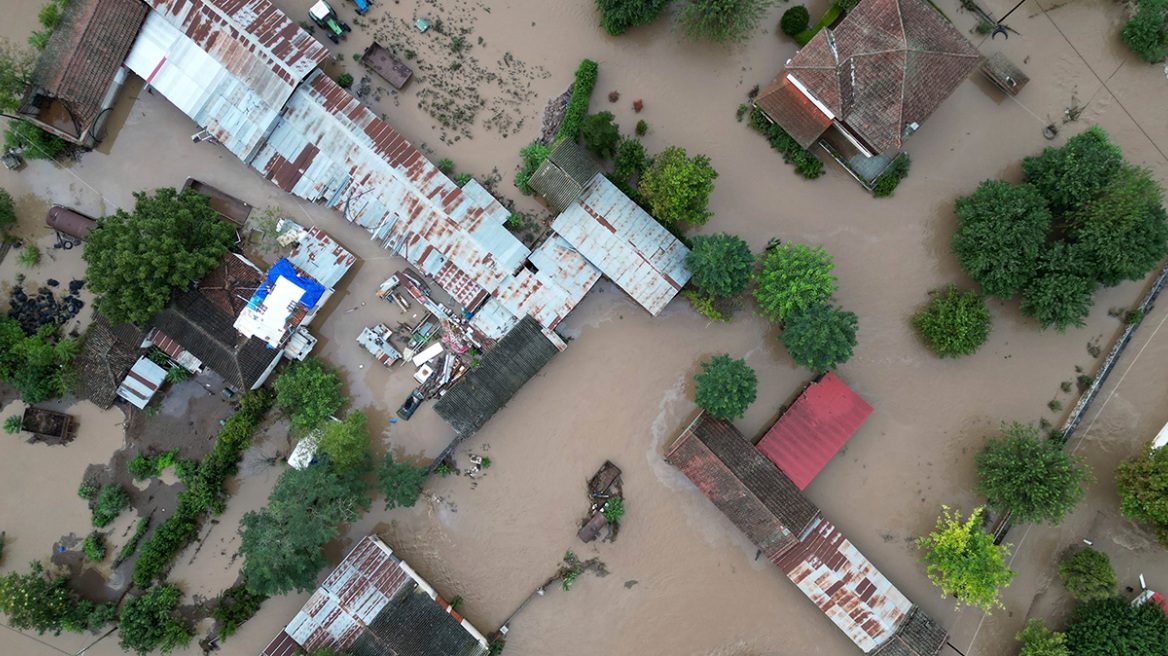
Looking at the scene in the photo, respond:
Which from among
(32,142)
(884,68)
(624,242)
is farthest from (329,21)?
(884,68)

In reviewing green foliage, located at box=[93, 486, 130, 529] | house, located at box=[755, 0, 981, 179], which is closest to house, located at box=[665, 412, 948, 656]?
house, located at box=[755, 0, 981, 179]

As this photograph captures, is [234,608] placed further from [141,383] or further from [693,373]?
[693,373]

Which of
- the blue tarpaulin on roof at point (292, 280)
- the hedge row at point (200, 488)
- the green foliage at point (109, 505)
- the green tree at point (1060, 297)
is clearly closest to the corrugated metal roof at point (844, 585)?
the green tree at point (1060, 297)

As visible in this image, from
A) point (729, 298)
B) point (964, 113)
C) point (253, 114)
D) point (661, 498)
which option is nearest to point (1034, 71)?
point (964, 113)

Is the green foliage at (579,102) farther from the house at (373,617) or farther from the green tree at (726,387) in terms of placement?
the house at (373,617)

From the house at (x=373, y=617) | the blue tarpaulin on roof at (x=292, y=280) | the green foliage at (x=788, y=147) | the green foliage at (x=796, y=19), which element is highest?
the green foliage at (x=796, y=19)

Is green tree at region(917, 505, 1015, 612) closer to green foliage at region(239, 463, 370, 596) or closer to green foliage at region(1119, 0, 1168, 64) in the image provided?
green foliage at region(1119, 0, 1168, 64)
